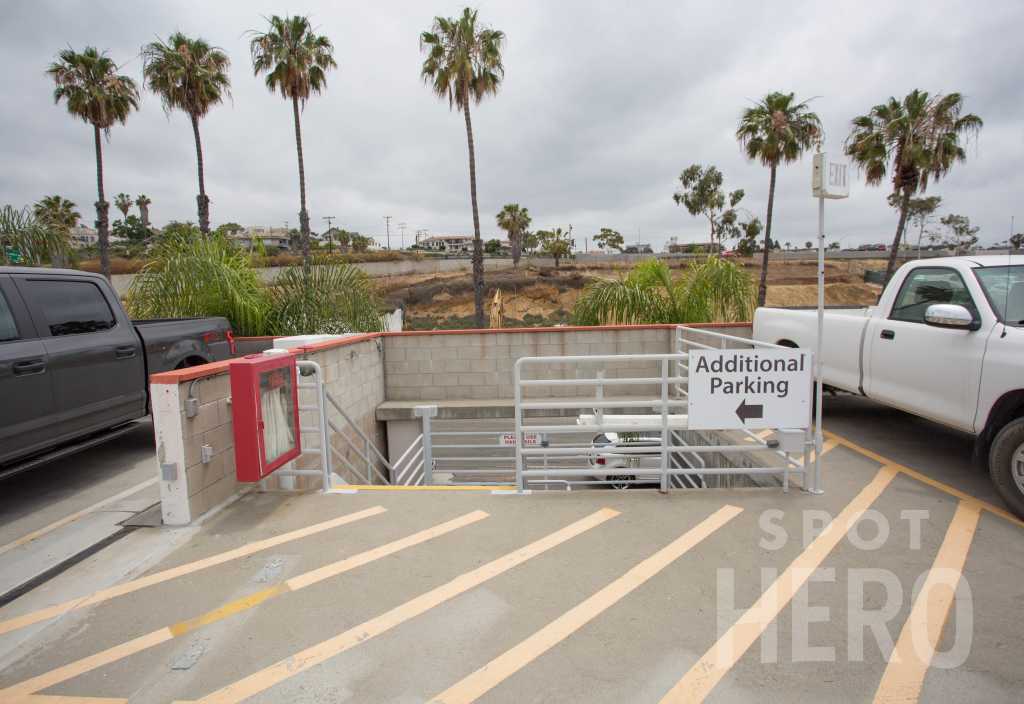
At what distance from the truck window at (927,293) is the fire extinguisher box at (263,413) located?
587 centimetres

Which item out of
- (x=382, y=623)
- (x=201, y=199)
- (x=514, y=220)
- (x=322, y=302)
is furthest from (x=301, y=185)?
(x=514, y=220)

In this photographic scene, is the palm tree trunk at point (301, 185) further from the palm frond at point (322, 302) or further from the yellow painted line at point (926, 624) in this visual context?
the yellow painted line at point (926, 624)

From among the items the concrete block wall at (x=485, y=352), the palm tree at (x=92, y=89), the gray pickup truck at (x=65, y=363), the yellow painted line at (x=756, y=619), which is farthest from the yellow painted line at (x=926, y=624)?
the palm tree at (x=92, y=89)

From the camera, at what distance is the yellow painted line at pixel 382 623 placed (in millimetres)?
2705

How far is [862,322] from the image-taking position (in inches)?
242

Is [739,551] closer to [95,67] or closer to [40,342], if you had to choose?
[40,342]

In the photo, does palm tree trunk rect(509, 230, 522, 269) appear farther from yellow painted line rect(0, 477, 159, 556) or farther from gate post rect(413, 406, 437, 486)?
yellow painted line rect(0, 477, 159, 556)

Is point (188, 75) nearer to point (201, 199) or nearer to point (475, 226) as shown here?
point (201, 199)

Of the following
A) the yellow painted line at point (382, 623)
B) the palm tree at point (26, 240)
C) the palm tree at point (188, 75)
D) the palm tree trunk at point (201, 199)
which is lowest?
the yellow painted line at point (382, 623)

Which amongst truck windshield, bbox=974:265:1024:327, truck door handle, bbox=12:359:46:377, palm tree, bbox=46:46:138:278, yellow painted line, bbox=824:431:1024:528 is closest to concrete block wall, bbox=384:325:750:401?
yellow painted line, bbox=824:431:1024:528

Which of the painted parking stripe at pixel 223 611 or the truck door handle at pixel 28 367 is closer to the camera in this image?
the painted parking stripe at pixel 223 611

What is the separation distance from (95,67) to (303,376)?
2529 centimetres

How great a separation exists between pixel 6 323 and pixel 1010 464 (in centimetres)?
807

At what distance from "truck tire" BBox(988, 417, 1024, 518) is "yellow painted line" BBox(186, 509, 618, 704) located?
309 cm
